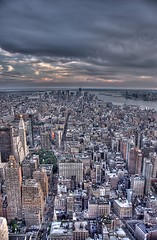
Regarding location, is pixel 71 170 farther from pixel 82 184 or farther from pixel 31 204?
pixel 31 204

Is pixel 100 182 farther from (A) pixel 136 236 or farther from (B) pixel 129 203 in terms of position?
(A) pixel 136 236

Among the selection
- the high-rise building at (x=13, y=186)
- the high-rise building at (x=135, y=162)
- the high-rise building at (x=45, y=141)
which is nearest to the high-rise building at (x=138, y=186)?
the high-rise building at (x=135, y=162)

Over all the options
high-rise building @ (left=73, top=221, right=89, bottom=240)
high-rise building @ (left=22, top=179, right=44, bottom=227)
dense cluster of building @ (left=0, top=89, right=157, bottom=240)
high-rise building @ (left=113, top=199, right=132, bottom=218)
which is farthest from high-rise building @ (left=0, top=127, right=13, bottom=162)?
high-rise building @ (left=73, top=221, right=89, bottom=240)

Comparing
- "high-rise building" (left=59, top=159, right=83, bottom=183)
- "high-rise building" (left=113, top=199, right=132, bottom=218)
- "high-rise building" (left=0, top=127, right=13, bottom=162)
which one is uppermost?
"high-rise building" (left=0, top=127, right=13, bottom=162)

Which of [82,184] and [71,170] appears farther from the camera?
[71,170]

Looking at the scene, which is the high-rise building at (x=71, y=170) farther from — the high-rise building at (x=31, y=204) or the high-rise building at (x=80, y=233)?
the high-rise building at (x=80, y=233)

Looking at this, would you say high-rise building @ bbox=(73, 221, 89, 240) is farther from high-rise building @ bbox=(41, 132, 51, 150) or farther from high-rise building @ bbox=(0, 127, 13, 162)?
high-rise building @ bbox=(41, 132, 51, 150)

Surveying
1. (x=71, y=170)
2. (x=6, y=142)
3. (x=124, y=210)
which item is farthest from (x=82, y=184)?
(x=6, y=142)

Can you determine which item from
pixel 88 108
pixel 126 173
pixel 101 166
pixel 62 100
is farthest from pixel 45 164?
pixel 62 100
